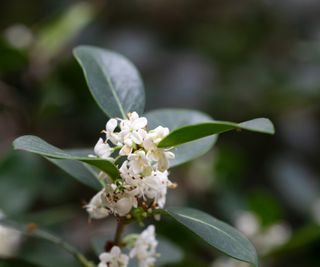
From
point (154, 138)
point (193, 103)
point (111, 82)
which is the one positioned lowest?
point (154, 138)

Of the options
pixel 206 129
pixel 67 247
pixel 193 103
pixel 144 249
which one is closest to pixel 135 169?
pixel 206 129

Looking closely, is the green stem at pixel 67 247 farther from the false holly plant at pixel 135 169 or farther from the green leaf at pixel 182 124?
the green leaf at pixel 182 124

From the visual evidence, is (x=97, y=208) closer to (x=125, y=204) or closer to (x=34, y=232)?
(x=125, y=204)

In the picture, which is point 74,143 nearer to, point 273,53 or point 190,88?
point 190,88

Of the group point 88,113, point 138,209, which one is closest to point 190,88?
point 88,113

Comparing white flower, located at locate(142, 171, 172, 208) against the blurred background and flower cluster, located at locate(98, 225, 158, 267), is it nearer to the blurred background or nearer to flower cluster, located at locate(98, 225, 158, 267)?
flower cluster, located at locate(98, 225, 158, 267)

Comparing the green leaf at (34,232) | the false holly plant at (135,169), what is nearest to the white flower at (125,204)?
the false holly plant at (135,169)
